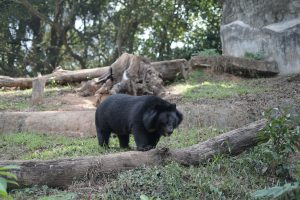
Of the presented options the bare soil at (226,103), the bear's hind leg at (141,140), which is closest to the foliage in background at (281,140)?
the bear's hind leg at (141,140)

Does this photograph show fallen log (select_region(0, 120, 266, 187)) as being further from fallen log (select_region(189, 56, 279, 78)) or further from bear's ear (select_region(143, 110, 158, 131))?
fallen log (select_region(189, 56, 279, 78))

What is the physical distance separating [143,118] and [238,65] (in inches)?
312

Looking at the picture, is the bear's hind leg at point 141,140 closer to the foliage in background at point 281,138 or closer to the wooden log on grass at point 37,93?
the foliage in background at point 281,138

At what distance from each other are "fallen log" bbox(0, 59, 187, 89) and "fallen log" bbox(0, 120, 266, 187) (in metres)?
6.46

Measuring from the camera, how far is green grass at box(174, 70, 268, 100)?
36.1 feet

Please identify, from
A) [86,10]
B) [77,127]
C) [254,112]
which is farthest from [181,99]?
[86,10]

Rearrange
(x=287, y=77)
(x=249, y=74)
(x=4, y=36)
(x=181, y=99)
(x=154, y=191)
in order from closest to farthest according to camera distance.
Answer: (x=154, y=191)
(x=181, y=99)
(x=287, y=77)
(x=249, y=74)
(x=4, y=36)

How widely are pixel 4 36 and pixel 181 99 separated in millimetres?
13788

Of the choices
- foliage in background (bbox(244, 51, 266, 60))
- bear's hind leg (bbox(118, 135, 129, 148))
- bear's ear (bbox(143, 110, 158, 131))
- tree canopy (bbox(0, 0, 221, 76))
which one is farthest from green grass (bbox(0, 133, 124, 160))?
tree canopy (bbox(0, 0, 221, 76))

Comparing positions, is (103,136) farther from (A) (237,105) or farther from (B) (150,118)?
(A) (237,105)

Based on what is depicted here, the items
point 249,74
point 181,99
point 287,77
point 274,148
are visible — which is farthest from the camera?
point 249,74

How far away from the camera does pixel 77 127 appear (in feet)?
29.8

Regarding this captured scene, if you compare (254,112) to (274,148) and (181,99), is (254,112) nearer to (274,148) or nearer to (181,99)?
(181,99)

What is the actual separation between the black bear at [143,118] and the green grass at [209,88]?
13.8 ft
